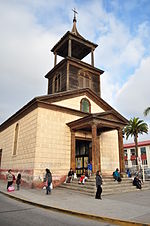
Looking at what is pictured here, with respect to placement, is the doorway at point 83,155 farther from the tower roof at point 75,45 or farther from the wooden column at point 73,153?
the tower roof at point 75,45

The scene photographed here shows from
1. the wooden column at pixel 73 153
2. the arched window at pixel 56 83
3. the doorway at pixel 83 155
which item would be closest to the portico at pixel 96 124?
the wooden column at pixel 73 153

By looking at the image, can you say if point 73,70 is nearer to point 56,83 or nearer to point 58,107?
point 56,83

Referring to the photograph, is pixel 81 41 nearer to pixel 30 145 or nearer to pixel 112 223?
pixel 30 145

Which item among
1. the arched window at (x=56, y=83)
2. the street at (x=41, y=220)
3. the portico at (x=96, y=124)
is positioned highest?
the arched window at (x=56, y=83)

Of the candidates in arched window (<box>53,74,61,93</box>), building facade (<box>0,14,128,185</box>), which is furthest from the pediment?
arched window (<box>53,74,61,93</box>)

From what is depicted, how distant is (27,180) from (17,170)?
2.87 m

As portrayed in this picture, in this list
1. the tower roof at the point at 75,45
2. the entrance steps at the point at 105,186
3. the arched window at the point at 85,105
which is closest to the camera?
the entrance steps at the point at 105,186

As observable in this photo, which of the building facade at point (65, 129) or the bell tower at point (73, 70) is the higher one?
the bell tower at point (73, 70)

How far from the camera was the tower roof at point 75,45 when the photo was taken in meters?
22.3

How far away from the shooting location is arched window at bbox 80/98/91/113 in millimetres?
19102

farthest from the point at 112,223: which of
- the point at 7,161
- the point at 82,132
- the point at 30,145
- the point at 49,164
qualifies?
the point at 7,161

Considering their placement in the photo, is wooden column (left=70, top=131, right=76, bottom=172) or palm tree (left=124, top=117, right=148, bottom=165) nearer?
wooden column (left=70, top=131, right=76, bottom=172)

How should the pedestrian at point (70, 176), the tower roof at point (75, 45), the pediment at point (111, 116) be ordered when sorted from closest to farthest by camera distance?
the pedestrian at point (70, 176) → the pediment at point (111, 116) → the tower roof at point (75, 45)

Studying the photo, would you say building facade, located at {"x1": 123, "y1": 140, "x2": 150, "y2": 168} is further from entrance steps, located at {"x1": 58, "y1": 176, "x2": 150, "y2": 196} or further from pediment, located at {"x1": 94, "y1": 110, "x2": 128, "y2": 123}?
entrance steps, located at {"x1": 58, "y1": 176, "x2": 150, "y2": 196}
